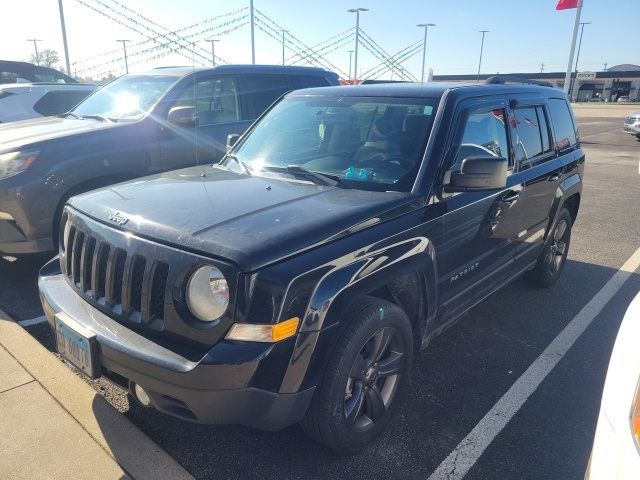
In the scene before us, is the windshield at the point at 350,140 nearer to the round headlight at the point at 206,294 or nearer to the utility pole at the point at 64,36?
the round headlight at the point at 206,294

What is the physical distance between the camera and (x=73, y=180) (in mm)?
4438

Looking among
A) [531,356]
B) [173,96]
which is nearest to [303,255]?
[531,356]

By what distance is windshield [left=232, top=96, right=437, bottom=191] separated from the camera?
2.89 meters

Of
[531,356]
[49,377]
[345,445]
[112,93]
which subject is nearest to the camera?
[345,445]

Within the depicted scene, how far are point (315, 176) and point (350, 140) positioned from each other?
414 millimetres

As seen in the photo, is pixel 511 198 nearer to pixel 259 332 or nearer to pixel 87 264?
pixel 259 332

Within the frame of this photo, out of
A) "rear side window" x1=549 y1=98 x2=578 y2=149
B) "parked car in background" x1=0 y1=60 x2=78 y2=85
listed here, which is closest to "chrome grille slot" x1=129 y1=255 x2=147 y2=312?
"rear side window" x1=549 y1=98 x2=578 y2=149

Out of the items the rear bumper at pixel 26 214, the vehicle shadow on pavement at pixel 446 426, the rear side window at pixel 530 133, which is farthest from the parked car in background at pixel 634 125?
the rear bumper at pixel 26 214

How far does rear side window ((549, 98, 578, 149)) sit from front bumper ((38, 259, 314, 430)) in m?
3.54

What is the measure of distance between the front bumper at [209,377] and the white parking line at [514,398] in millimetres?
898

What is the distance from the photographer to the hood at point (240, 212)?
2.07 metres

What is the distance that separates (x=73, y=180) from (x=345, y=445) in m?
3.46

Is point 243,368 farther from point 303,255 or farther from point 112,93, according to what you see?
point 112,93

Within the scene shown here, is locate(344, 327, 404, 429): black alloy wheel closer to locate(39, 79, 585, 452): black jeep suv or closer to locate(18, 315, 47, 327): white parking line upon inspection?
locate(39, 79, 585, 452): black jeep suv
